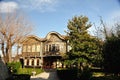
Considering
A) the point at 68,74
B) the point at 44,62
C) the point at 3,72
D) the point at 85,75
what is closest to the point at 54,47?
the point at 44,62

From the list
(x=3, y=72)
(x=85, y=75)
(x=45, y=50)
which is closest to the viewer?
(x=3, y=72)

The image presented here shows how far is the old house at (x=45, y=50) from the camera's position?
4978 cm

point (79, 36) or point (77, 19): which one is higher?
point (77, 19)

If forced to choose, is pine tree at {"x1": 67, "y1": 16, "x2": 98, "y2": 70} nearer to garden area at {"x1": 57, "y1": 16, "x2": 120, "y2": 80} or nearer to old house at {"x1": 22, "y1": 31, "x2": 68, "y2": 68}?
garden area at {"x1": 57, "y1": 16, "x2": 120, "y2": 80}

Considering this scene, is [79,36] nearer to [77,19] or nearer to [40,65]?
[77,19]

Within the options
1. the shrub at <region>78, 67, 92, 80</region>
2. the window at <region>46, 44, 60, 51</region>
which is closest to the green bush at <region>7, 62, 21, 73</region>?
the shrub at <region>78, 67, 92, 80</region>

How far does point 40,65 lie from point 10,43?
11.8m

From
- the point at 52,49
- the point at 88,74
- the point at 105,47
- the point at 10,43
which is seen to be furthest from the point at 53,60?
the point at 105,47

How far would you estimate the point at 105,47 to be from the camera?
19.9 metres

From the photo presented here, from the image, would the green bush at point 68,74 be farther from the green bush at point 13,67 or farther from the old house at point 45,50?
the old house at point 45,50

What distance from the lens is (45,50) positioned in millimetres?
51562

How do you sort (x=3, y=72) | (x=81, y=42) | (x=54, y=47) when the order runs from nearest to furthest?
(x=3, y=72) < (x=81, y=42) < (x=54, y=47)

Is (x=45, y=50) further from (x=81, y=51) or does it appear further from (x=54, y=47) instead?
(x=81, y=51)

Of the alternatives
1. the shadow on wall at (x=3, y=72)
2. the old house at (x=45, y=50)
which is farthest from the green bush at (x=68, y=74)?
the old house at (x=45, y=50)
